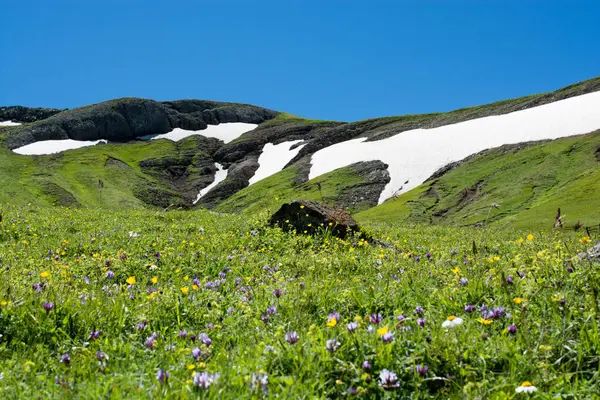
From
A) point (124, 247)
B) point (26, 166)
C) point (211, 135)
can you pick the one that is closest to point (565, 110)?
point (124, 247)

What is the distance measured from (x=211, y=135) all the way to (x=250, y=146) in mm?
31383

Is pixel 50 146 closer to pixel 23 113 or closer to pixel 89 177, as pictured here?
pixel 89 177

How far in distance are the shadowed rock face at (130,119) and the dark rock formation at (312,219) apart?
128 metres

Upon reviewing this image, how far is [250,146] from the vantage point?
13012 cm

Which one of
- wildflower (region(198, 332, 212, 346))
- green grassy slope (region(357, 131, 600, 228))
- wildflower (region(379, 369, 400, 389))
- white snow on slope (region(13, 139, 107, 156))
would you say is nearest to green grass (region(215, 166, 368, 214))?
green grassy slope (region(357, 131, 600, 228))

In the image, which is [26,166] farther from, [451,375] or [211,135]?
[451,375]

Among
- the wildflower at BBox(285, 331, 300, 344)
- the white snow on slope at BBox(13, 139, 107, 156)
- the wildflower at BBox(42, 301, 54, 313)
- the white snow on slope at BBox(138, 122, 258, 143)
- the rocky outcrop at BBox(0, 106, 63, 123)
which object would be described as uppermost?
the rocky outcrop at BBox(0, 106, 63, 123)

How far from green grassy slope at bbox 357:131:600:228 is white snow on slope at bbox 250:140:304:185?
53349mm

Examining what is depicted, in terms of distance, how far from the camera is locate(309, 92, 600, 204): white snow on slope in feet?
198

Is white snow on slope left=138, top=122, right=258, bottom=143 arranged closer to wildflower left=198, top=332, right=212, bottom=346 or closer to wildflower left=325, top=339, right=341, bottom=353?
wildflower left=198, top=332, right=212, bottom=346

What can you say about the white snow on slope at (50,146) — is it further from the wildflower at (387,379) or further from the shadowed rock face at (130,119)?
the wildflower at (387,379)

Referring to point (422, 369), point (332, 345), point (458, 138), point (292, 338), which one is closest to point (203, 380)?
point (292, 338)

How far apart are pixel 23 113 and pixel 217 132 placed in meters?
82.3

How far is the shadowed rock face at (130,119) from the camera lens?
134500 millimetres
